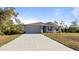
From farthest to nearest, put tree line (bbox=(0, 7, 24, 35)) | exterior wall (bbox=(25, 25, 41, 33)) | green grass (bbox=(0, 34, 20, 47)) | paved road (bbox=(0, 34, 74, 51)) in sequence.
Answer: exterior wall (bbox=(25, 25, 41, 33)) < green grass (bbox=(0, 34, 20, 47)) < tree line (bbox=(0, 7, 24, 35)) < paved road (bbox=(0, 34, 74, 51))

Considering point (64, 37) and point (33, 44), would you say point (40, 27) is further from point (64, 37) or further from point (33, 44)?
point (33, 44)

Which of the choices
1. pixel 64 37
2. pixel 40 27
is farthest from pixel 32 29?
pixel 64 37

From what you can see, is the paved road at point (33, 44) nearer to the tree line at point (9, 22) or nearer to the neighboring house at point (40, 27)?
the neighboring house at point (40, 27)

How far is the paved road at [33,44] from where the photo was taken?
10.0 m

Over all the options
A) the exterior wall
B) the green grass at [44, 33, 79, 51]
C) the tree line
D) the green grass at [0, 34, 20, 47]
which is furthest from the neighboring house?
the green grass at [0, 34, 20, 47]

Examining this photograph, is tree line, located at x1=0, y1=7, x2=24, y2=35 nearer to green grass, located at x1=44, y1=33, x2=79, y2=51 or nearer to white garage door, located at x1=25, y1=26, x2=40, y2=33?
white garage door, located at x1=25, y1=26, x2=40, y2=33

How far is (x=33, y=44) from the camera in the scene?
37.3ft

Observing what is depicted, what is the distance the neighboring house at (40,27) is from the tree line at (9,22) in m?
0.46

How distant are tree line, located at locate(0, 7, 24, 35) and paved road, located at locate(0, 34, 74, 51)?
2.13ft

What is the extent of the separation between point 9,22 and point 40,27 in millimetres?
2274

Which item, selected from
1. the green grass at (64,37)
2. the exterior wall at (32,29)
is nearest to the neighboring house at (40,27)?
the exterior wall at (32,29)

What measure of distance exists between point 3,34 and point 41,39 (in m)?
2.30

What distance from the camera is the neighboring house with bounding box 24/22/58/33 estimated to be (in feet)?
42.2
